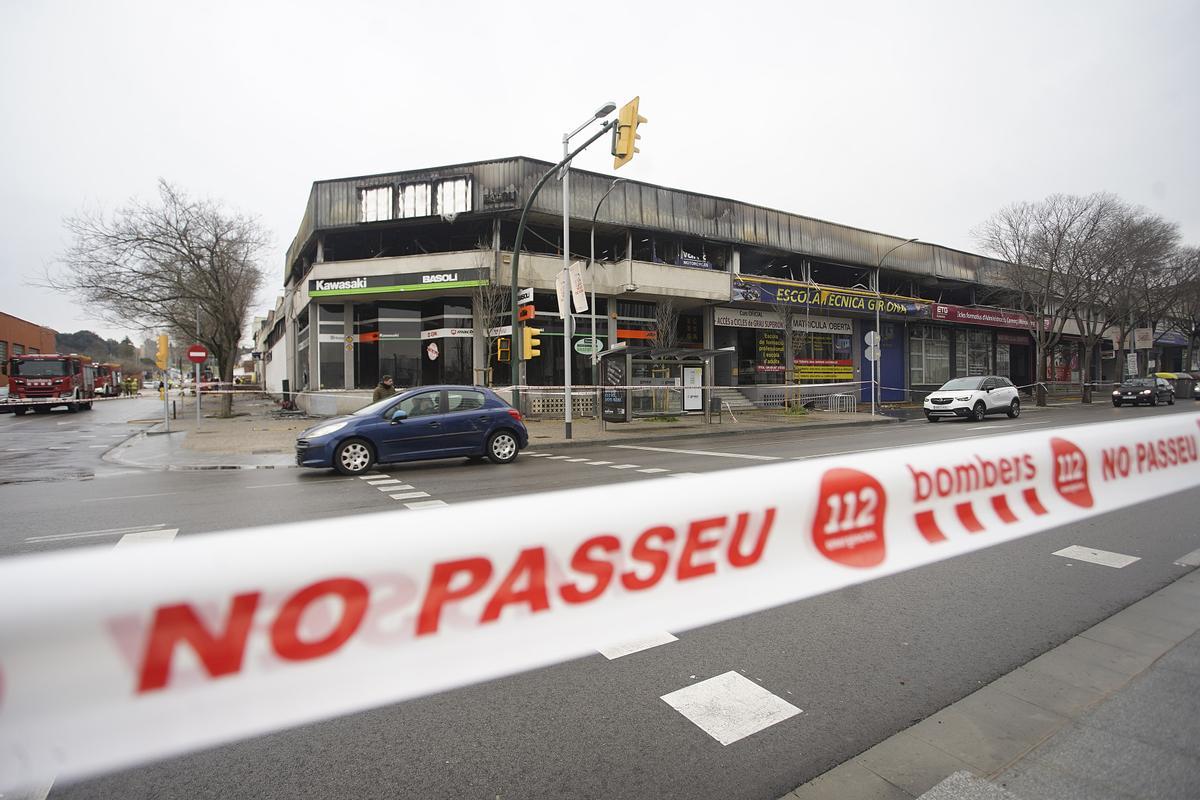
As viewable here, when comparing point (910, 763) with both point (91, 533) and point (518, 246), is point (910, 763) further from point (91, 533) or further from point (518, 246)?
point (518, 246)

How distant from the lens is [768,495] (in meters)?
1.97

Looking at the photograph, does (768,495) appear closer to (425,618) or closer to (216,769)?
(425,618)

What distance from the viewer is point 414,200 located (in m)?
24.0

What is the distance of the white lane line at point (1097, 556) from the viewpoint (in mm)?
4559

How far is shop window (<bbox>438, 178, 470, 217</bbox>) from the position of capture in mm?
23594

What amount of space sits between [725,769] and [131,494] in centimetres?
915

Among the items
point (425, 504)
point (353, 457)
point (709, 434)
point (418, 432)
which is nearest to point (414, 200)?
point (709, 434)

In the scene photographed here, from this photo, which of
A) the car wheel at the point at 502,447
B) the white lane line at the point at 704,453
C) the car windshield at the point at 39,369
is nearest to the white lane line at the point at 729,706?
the white lane line at the point at 704,453

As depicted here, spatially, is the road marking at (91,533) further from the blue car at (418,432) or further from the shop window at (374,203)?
the shop window at (374,203)

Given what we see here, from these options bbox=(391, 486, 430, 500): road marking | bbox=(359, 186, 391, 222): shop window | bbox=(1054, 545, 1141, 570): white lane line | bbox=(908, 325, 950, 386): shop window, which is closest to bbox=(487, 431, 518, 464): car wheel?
bbox=(391, 486, 430, 500): road marking

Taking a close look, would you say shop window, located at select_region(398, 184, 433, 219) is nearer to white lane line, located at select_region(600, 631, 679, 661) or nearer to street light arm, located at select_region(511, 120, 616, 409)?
→ street light arm, located at select_region(511, 120, 616, 409)

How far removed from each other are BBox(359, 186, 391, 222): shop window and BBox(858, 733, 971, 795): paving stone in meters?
25.2

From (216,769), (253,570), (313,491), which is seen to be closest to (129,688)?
(253,570)

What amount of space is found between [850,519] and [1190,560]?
4.37 meters
